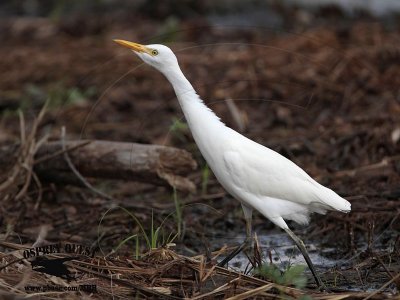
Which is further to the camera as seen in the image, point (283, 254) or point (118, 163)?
point (118, 163)

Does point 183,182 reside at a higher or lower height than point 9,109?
higher

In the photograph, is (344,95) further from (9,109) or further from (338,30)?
(9,109)

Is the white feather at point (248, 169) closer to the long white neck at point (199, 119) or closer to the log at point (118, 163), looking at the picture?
the long white neck at point (199, 119)

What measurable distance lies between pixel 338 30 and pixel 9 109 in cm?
513

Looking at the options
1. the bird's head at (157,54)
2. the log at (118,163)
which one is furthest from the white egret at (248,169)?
the log at (118,163)

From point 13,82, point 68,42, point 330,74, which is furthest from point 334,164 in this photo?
point 68,42

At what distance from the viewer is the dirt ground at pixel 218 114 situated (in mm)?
5574

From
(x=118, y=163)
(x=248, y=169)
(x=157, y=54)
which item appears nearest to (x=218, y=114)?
(x=118, y=163)

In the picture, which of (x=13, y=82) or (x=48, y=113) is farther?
(x=13, y=82)

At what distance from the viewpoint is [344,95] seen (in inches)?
344

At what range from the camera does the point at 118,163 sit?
5.94 meters

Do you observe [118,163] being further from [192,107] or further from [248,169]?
[248,169]

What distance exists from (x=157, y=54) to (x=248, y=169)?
0.89 metres

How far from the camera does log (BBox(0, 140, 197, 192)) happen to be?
579 centimetres
